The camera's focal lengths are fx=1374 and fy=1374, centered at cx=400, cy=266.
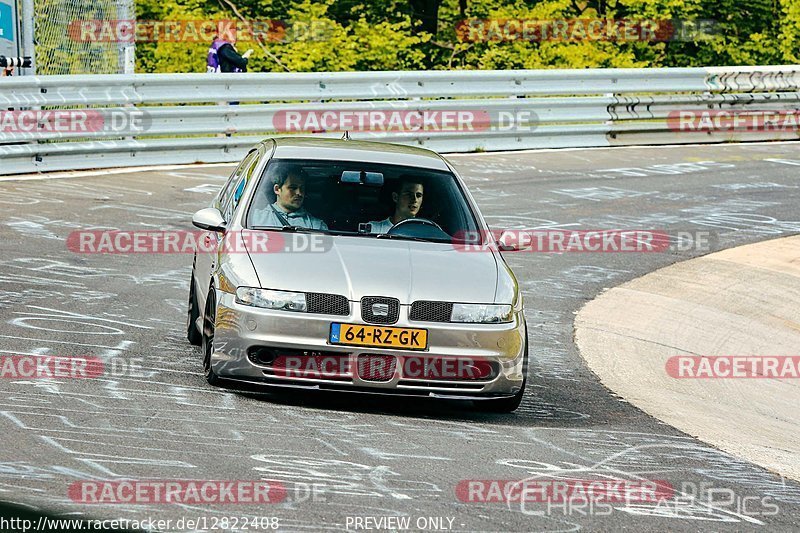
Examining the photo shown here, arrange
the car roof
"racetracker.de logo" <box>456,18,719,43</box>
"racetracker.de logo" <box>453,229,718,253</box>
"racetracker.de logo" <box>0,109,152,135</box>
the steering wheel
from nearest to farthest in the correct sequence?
the steering wheel → the car roof → "racetracker.de logo" <box>453,229,718,253</box> → "racetracker.de logo" <box>0,109,152,135</box> → "racetracker.de logo" <box>456,18,719,43</box>

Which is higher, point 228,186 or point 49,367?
point 228,186

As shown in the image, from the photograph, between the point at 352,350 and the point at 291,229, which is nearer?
the point at 352,350

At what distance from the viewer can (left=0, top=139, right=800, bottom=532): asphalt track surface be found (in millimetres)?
5941

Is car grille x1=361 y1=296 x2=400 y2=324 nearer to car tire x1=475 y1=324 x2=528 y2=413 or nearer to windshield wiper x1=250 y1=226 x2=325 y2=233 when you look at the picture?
car tire x1=475 y1=324 x2=528 y2=413

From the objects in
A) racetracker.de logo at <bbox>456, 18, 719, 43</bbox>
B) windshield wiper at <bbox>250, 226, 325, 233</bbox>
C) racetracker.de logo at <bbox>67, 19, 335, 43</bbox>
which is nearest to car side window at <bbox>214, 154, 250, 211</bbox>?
windshield wiper at <bbox>250, 226, 325, 233</bbox>

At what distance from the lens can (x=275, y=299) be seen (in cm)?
761

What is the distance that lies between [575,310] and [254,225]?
14.2ft

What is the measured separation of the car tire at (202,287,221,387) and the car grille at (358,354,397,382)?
0.89 meters

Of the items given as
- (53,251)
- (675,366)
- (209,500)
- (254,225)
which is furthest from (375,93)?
(209,500)

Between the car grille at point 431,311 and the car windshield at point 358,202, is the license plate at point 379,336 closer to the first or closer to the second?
the car grille at point 431,311

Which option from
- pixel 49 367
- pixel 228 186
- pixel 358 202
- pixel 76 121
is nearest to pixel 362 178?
pixel 358 202

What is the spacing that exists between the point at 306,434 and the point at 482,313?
1.34 meters

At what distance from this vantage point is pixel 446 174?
920cm

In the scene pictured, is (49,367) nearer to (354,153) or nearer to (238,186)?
(238,186)
